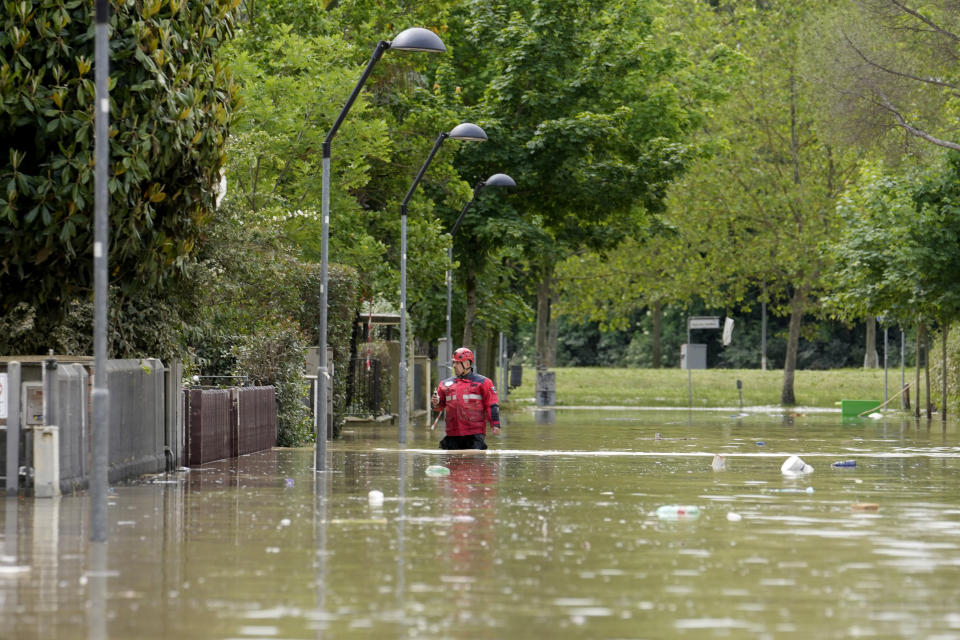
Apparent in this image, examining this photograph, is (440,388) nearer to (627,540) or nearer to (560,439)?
(560,439)

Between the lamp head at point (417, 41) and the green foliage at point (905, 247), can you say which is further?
the green foliage at point (905, 247)

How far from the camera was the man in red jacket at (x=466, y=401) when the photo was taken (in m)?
25.9

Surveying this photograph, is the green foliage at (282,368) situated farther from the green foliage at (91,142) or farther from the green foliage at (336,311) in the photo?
the green foliage at (91,142)

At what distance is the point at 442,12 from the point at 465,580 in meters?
35.4

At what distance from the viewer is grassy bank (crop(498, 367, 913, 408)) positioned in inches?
2591

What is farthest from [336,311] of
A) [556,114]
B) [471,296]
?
[556,114]

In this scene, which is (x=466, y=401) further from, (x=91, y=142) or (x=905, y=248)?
(x=905, y=248)

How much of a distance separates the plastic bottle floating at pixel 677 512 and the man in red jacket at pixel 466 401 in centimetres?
851

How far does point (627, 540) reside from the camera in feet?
46.3

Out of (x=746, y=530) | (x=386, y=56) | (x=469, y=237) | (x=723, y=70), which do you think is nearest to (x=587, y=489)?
(x=746, y=530)

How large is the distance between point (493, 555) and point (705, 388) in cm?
6281

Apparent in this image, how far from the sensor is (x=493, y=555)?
42.3ft

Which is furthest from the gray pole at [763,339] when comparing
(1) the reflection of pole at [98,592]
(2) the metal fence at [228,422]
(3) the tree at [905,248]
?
(1) the reflection of pole at [98,592]

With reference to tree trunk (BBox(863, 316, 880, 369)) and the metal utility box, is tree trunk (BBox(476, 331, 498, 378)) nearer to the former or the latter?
the metal utility box
